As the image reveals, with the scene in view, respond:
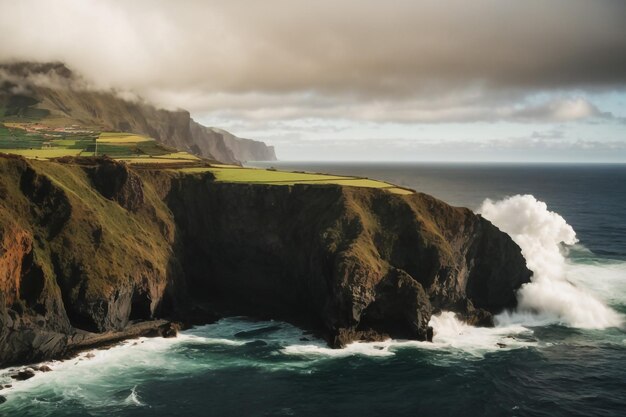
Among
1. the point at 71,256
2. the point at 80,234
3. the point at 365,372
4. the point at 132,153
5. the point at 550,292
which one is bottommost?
the point at 365,372

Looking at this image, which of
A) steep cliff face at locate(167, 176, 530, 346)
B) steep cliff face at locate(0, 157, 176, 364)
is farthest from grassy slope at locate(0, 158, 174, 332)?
steep cliff face at locate(167, 176, 530, 346)

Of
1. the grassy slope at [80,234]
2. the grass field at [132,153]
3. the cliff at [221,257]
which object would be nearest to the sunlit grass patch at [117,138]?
the grass field at [132,153]

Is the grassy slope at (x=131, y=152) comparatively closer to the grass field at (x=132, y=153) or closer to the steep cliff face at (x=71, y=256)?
the grass field at (x=132, y=153)

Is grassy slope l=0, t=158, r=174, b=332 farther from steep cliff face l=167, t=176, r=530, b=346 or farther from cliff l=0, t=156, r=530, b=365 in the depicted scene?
steep cliff face l=167, t=176, r=530, b=346

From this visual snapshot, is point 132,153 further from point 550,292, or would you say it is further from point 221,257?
point 550,292

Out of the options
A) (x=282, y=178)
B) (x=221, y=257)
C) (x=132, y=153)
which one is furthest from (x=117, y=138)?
(x=221, y=257)

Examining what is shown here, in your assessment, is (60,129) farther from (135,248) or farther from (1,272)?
(1,272)

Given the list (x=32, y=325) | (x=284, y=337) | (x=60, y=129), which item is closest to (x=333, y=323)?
(x=284, y=337)
